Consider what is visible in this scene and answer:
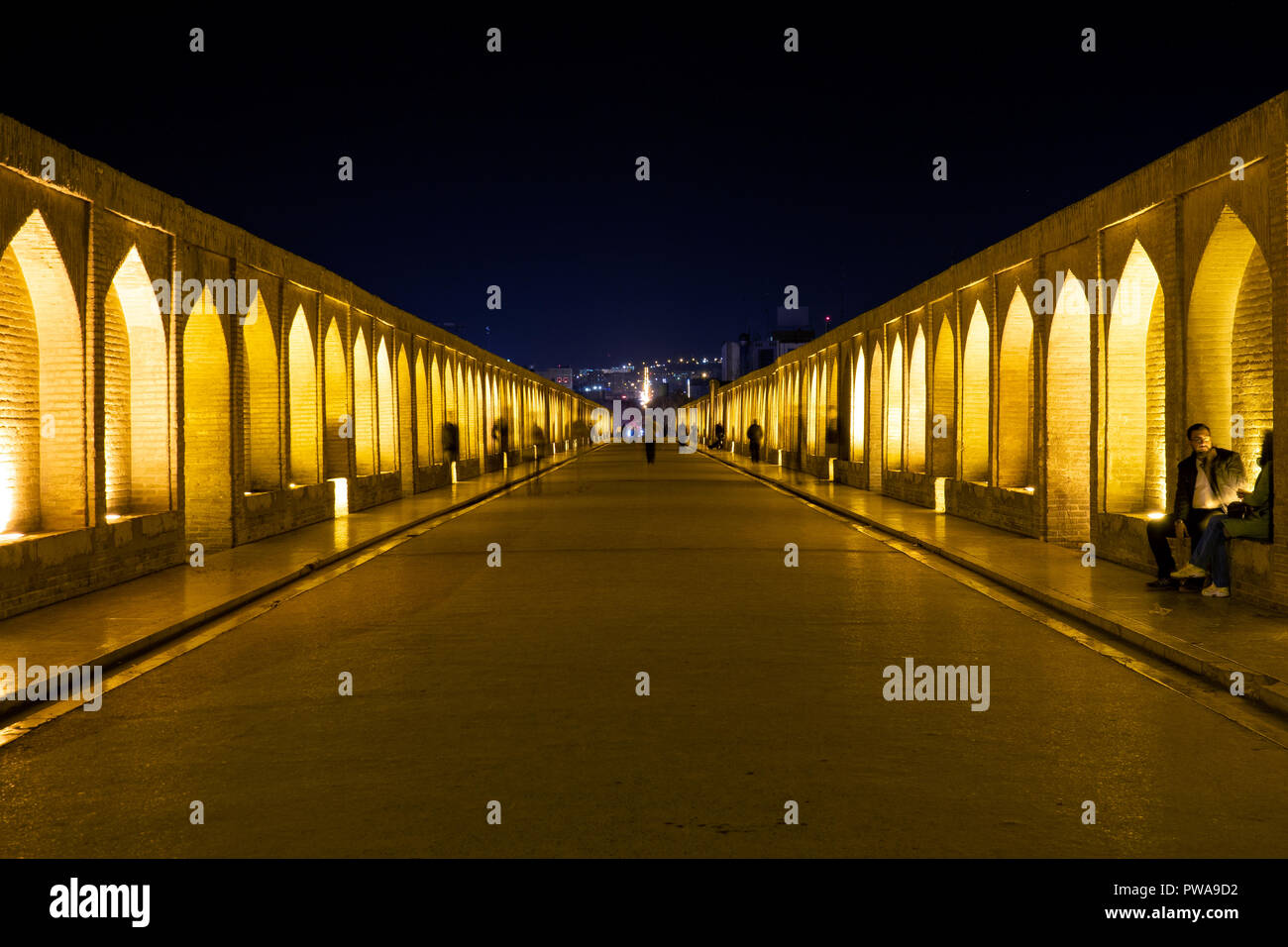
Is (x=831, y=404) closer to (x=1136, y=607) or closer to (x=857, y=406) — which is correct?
(x=857, y=406)

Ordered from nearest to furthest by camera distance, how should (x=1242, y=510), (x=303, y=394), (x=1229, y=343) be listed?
(x=1242, y=510)
(x=1229, y=343)
(x=303, y=394)

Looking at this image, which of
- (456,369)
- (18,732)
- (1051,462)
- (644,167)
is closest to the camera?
(18,732)

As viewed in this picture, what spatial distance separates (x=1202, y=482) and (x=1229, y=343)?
75.0 inches

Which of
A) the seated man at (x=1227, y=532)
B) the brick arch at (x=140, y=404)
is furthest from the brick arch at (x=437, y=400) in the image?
the seated man at (x=1227, y=532)

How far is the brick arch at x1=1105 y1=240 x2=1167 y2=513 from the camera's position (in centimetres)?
1331

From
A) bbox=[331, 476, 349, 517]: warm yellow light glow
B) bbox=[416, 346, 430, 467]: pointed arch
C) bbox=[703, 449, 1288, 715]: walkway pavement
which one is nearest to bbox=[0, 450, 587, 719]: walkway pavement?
bbox=[331, 476, 349, 517]: warm yellow light glow

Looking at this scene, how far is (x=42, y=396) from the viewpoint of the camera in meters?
11.2

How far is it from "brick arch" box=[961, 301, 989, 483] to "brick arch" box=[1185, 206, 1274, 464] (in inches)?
325

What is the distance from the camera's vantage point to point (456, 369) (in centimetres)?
3697

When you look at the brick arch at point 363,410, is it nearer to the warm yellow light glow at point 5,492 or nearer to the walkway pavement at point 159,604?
the walkway pavement at point 159,604

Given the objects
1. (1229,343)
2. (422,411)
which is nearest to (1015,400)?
(1229,343)
